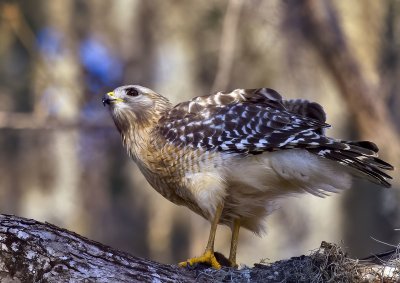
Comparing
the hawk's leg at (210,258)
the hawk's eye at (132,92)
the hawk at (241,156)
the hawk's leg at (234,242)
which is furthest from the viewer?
the hawk's eye at (132,92)

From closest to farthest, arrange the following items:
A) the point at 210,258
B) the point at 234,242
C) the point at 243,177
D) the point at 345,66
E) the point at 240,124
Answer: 1. the point at 210,258
2. the point at 243,177
3. the point at 240,124
4. the point at 234,242
5. the point at 345,66

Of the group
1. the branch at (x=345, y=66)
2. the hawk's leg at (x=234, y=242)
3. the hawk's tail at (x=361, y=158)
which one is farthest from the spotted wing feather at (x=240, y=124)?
the branch at (x=345, y=66)

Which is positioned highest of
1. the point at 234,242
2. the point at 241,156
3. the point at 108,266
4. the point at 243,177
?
the point at 241,156

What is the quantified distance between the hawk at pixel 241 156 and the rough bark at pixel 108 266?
62 centimetres

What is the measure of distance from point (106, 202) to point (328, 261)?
11504 millimetres

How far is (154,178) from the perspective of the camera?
21.8 ft

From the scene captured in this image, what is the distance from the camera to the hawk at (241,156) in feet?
20.1

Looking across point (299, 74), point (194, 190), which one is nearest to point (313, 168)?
point (194, 190)

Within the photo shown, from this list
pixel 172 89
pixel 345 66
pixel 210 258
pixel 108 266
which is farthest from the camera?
pixel 172 89

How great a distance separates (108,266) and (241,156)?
68.9 inches

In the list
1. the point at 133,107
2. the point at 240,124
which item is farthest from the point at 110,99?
the point at 240,124

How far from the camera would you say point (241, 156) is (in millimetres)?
6324

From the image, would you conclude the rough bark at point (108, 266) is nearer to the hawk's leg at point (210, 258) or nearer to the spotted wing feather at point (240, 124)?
the hawk's leg at point (210, 258)

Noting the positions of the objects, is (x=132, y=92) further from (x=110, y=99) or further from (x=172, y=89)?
(x=172, y=89)
